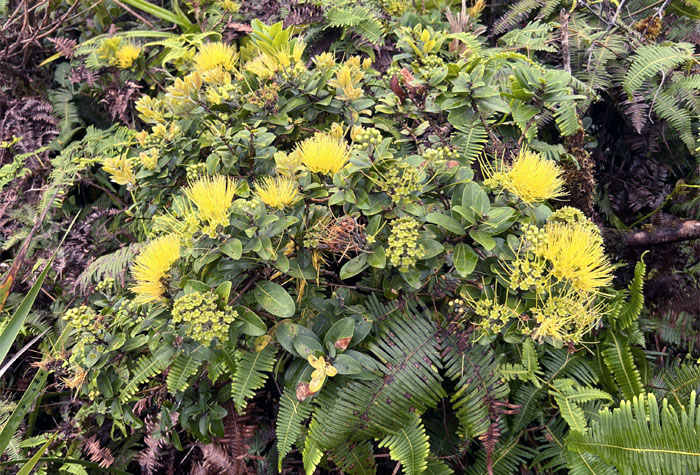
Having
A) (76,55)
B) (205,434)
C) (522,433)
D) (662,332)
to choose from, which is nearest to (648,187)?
(662,332)

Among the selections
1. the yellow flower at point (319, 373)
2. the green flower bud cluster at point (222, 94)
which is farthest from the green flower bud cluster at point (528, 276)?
the green flower bud cluster at point (222, 94)

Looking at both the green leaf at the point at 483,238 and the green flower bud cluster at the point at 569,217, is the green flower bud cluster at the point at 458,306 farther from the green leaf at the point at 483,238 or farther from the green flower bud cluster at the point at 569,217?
the green flower bud cluster at the point at 569,217

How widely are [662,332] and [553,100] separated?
3.12 feet

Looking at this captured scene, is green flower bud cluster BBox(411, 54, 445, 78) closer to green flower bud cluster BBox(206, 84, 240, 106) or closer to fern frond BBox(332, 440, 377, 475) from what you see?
green flower bud cluster BBox(206, 84, 240, 106)

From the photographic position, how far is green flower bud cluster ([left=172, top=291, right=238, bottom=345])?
1.04m

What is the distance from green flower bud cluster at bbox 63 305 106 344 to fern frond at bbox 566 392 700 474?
138 cm

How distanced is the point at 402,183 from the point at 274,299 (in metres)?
0.43

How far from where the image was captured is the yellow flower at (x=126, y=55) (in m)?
2.16

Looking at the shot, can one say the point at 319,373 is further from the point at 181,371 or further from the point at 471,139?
the point at 471,139

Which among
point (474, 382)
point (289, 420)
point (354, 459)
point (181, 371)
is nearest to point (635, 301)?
point (474, 382)

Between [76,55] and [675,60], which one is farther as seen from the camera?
[76,55]

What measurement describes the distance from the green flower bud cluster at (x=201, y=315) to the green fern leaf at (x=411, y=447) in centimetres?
50

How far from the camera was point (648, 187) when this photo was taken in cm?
208

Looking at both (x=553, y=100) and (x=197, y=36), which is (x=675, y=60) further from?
(x=197, y=36)
